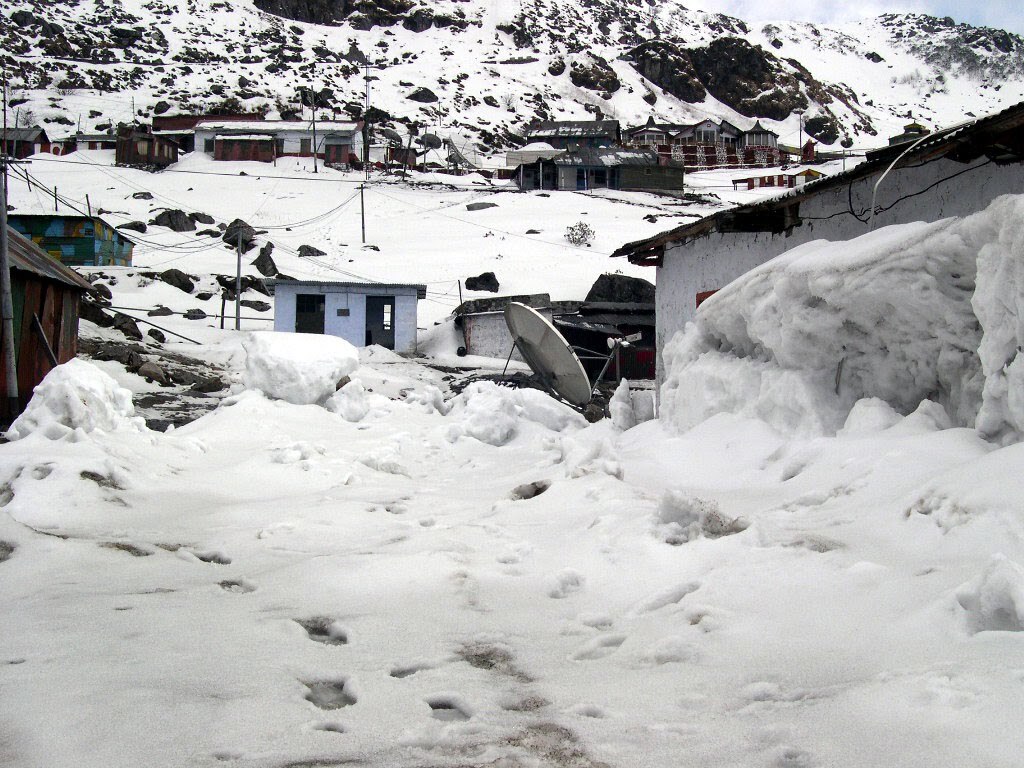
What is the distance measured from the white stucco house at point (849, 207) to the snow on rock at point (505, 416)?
208 centimetres

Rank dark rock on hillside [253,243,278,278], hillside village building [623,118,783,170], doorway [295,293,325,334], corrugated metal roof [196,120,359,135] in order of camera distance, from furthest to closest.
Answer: hillside village building [623,118,783,170] < corrugated metal roof [196,120,359,135] < dark rock on hillside [253,243,278,278] < doorway [295,293,325,334]

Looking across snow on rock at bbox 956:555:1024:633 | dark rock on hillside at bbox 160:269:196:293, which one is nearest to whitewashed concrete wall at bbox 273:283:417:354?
dark rock on hillside at bbox 160:269:196:293

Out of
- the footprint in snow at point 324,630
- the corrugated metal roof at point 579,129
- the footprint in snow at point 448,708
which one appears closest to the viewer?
the footprint in snow at point 448,708

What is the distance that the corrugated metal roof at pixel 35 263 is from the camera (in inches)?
474

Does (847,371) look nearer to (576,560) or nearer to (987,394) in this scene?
(987,394)

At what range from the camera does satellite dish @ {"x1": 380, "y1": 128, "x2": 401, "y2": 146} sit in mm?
65812

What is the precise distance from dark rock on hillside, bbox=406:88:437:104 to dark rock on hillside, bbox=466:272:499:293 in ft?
176

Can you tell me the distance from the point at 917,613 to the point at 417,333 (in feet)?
88.3

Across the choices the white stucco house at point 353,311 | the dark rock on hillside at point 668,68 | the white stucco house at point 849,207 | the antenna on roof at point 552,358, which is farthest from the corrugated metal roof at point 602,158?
the dark rock on hillside at point 668,68

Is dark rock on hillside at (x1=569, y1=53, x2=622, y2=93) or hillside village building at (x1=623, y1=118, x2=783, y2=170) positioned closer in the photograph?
hillside village building at (x1=623, y1=118, x2=783, y2=170)

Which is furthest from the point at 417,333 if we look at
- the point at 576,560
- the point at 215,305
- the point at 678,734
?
the point at 678,734

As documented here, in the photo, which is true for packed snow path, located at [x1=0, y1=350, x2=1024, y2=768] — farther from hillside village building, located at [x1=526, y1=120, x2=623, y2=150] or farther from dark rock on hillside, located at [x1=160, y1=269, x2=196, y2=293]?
hillside village building, located at [x1=526, y1=120, x2=623, y2=150]

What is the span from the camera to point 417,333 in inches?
1141

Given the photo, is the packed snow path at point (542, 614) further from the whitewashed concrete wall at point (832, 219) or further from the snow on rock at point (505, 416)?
the snow on rock at point (505, 416)
